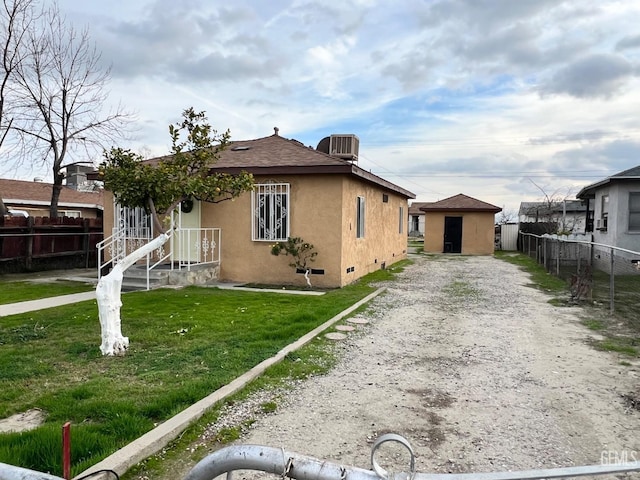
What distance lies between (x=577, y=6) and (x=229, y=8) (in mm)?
7152

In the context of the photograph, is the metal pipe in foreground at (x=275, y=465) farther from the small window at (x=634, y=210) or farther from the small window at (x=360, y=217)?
the small window at (x=634, y=210)

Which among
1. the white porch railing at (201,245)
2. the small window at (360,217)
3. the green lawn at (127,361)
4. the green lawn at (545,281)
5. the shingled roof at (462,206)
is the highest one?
the shingled roof at (462,206)

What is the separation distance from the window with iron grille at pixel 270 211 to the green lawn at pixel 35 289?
4180mm

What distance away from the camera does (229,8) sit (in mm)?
10328

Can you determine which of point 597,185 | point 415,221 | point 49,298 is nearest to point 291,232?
point 49,298

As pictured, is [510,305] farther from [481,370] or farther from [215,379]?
[215,379]

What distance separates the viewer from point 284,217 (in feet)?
37.3

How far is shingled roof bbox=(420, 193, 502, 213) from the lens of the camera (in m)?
23.5

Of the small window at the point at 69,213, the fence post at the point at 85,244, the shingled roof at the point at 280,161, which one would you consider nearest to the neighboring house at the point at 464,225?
the shingled roof at the point at 280,161

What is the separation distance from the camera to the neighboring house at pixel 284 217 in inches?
431

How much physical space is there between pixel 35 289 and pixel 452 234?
2092 centimetres

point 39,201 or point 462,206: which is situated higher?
point 462,206

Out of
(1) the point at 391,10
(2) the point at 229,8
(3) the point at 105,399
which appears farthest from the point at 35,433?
(1) the point at 391,10

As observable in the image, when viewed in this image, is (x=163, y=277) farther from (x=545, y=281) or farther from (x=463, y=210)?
Result: (x=463, y=210)
